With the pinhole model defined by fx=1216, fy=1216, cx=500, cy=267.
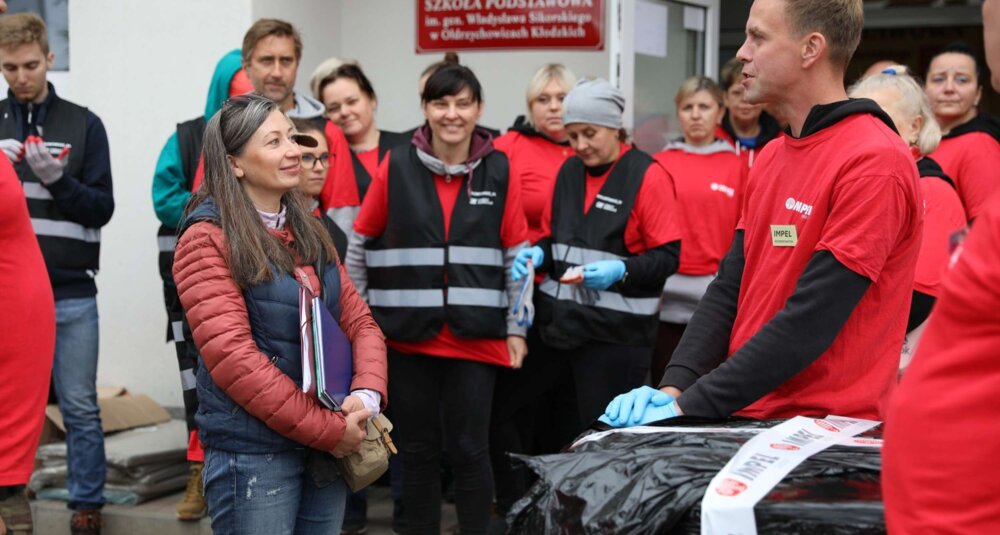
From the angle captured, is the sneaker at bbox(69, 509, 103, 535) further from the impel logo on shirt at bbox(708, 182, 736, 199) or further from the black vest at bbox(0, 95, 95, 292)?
the impel logo on shirt at bbox(708, 182, 736, 199)

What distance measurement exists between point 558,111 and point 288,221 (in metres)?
2.59

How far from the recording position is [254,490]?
3402 millimetres

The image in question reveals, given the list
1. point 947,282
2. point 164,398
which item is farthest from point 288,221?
point 164,398

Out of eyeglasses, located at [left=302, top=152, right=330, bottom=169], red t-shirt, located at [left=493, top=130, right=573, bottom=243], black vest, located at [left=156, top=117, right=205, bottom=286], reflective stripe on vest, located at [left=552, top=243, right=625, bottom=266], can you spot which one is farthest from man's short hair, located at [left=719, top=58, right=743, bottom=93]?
black vest, located at [left=156, top=117, right=205, bottom=286]

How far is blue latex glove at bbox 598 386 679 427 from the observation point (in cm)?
259

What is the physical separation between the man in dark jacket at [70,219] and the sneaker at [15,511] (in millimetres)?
1629

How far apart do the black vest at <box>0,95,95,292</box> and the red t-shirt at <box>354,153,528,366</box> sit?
4.45 feet

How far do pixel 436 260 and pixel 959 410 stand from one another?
3.28m

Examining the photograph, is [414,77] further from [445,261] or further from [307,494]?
[307,494]

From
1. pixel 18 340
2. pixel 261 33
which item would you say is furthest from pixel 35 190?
pixel 18 340

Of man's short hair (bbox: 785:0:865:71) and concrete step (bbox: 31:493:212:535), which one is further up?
man's short hair (bbox: 785:0:865:71)

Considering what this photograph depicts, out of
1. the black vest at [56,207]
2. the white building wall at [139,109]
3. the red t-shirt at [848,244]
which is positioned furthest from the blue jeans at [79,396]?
the red t-shirt at [848,244]

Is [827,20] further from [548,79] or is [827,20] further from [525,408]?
[548,79]

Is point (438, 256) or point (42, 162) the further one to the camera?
point (42, 162)
